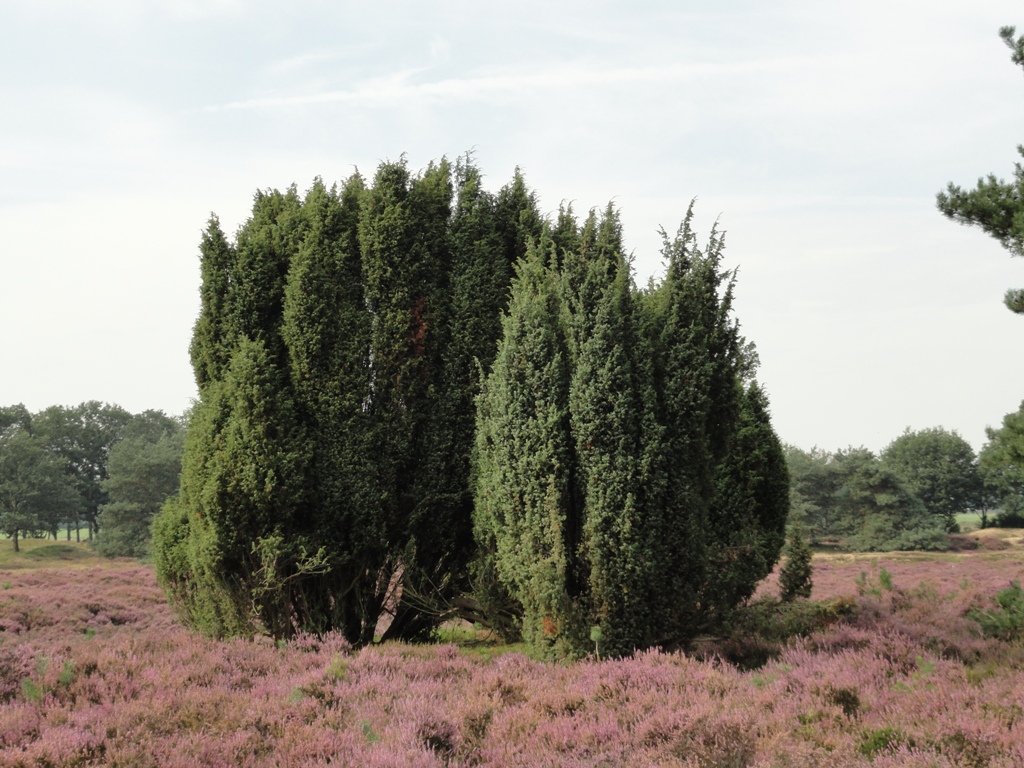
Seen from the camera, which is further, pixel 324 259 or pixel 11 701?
pixel 324 259

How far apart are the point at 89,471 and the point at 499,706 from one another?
79.5 meters

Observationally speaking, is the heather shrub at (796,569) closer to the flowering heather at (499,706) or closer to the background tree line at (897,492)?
the flowering heather at (499,706)

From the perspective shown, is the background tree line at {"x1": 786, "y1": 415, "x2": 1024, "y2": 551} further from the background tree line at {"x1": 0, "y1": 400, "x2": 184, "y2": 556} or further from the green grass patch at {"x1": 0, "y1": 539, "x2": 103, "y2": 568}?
the green grass patch at {"x1": 0, "y1": 539, "x2": 103, "y2": 568}

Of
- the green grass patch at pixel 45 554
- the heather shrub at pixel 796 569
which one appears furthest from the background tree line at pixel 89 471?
the heather shrub at pixel 796 569

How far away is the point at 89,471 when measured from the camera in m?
75.9

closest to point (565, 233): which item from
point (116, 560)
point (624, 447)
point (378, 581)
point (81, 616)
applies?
point (624, 447)

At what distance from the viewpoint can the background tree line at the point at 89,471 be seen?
5425 centimetres

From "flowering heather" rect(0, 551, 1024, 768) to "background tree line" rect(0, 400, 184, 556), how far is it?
35.6 meters

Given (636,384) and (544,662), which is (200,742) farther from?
(636,384)

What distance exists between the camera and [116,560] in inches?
2080

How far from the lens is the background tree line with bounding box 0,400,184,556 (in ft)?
178

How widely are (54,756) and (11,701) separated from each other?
216 centimetres

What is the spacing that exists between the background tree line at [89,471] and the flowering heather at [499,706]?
35.6 m

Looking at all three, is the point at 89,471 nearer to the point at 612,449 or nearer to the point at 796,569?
the point at 796,569
